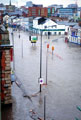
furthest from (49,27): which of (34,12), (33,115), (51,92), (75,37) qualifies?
(34,12)

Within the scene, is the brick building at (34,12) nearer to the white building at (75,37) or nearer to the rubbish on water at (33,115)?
the white building at (75,37)

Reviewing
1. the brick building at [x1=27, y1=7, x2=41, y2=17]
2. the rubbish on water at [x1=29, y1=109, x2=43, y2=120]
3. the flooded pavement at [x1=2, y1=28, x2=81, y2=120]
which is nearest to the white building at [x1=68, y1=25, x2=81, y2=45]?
the flooded pavement at [x1=2, y1=28, x2=81, y2=120]

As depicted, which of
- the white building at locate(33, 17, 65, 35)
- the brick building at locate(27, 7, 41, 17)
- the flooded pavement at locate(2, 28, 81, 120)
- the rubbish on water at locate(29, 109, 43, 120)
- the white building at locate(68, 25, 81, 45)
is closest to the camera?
the rubbish on water at locate(29, 109, 43, 120)

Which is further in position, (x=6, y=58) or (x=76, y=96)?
(x=76, y=96)

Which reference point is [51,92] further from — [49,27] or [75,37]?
[49,27]


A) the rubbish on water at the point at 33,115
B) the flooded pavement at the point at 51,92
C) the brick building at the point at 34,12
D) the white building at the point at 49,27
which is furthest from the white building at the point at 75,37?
the brick building at the point at 34,12

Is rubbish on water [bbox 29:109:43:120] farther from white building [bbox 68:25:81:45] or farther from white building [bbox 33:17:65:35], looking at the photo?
white building [bbox 33:17:65:35]

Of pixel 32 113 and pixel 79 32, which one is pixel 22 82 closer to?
→ pixel 32 113

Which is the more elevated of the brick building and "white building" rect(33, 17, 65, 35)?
the brick building

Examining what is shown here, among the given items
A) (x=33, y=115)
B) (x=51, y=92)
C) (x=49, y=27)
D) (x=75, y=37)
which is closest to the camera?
(x=33, y=115)

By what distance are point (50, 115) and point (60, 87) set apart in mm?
5310

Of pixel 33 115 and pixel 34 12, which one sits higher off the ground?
pixel 34 12

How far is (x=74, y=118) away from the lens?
44.4 feet

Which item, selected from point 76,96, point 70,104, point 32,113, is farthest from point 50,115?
point 76,96
